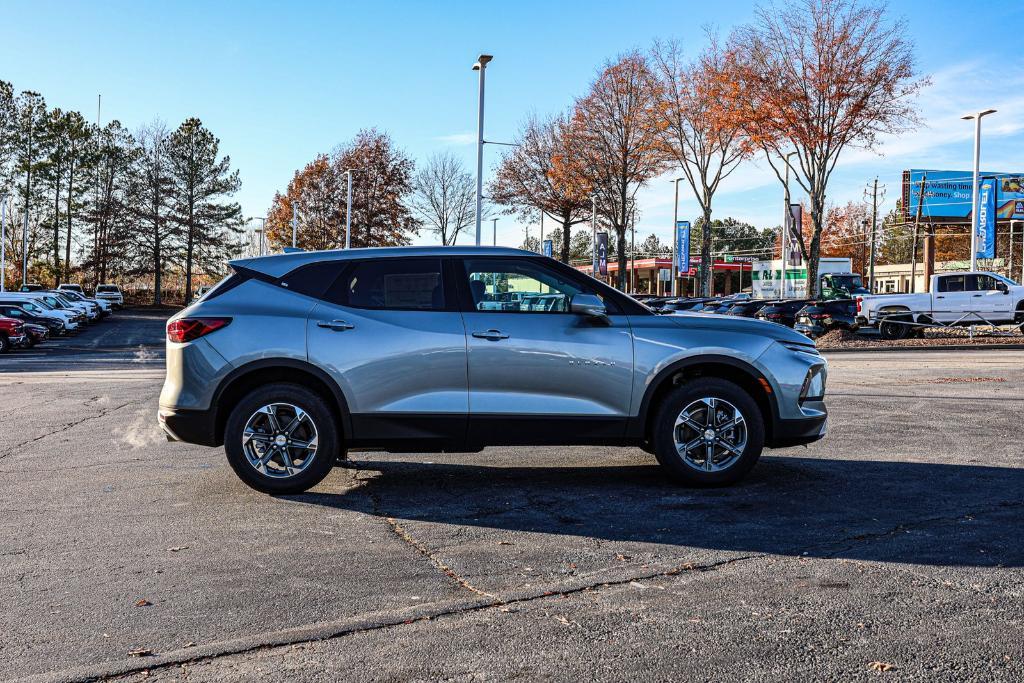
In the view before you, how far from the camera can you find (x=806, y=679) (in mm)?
3381

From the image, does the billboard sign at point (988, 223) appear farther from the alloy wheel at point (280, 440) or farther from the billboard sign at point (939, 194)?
the alloy wheel at point (280, 440)

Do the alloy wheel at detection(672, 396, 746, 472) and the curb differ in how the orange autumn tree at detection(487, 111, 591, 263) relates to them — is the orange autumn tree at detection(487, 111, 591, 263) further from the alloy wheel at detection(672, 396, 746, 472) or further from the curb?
the alloy wheel at detection(672, 396, 746, 472)

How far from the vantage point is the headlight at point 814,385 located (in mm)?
6879

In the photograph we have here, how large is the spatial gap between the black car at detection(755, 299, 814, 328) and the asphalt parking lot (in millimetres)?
25018

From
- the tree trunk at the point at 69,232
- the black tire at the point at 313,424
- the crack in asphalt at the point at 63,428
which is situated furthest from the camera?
the tree trunk at the point at 69,232

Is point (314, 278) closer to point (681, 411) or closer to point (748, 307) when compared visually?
point (681, 411)

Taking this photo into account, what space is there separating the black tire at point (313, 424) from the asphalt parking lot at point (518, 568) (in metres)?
0.19

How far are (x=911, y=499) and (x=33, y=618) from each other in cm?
532

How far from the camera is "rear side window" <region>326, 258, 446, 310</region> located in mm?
6652

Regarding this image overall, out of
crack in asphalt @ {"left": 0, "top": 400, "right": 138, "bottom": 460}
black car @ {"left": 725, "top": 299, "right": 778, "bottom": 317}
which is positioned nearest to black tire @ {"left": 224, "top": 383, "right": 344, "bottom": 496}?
crack in asphalt @ {"left": 0, "top": 400, "right": 138, "bottom": 460}

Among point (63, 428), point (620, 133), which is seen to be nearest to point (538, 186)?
point (620, 133)

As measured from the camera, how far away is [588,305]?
6484mm

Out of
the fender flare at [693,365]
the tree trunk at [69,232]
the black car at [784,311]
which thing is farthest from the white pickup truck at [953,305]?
the tree trunk at [69,232]

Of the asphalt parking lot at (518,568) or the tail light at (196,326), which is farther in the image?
the tail light at (196,326)
